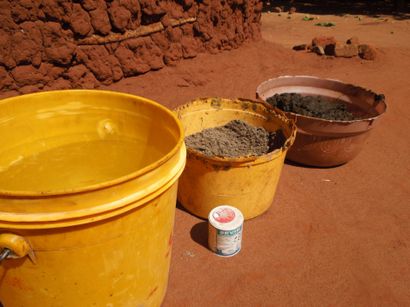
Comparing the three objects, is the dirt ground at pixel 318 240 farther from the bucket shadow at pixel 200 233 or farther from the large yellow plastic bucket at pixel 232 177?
the large yellow plastic bucket at pixel 232 177

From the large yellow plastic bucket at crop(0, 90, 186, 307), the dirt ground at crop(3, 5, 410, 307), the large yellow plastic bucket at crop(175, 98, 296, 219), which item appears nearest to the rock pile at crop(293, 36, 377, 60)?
the dirt ground at crop(3, 5, 410, 307)

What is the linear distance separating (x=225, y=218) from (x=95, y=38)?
251cm

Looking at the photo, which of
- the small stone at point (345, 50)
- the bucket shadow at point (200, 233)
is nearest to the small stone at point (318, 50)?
the small stone at point (345, 50)

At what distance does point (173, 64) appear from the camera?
13.7 ft

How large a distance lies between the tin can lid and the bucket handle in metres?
1.13

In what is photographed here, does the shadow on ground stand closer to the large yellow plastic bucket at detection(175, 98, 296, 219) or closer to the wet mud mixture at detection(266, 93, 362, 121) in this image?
the wet mud mixture at detection(266, 93, 362, 121)

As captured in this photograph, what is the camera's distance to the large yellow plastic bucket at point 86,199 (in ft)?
3.19

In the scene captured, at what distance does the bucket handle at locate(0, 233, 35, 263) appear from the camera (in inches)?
37.6

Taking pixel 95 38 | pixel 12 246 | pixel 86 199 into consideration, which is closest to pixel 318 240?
pixel 86 199

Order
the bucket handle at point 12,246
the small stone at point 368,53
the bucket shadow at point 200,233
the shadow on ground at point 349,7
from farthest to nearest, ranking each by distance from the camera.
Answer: the shadow on ground at point 349,7 → the small stone at point 368,53 → the bucket shadow at point 200,233 → the bucket handle at point 12,246

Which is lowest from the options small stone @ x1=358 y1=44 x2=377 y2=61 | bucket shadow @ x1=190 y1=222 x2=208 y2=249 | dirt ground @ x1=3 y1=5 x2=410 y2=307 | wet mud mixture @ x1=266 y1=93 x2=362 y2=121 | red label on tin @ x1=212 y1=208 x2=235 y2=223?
bucket shadow @ x1=190 y1=222 x2=208 y2=249

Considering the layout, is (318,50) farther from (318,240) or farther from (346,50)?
(318,240)

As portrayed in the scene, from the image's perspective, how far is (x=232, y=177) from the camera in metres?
2.09

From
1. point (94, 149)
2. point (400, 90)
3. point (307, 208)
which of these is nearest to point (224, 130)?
point (307, 208)
